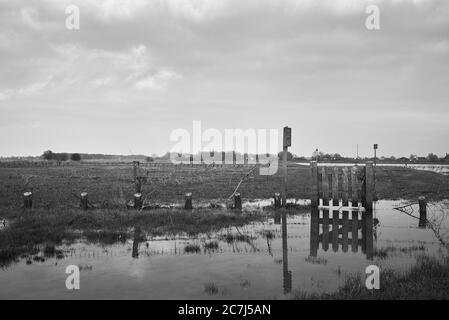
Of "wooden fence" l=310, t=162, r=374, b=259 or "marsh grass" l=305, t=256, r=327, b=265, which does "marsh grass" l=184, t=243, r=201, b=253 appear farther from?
"wooden fence" l=310, t=162, r=374, b=259

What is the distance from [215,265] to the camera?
28.5 feet

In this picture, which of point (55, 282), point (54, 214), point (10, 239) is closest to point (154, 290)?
point (55, 282)

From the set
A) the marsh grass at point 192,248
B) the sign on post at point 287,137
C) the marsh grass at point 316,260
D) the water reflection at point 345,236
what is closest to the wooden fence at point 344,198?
the water reflection at point 345,236

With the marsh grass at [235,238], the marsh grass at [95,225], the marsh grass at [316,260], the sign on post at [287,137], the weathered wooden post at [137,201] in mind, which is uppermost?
the sign on post at [287,137]

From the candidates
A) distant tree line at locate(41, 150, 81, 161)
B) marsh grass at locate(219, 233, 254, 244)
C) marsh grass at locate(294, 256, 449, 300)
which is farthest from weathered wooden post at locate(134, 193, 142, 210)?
distant tree line at locate(41, 150, 81, 161)

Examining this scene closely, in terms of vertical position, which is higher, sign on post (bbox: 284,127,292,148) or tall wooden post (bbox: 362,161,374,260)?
sign on post (bbox: 284,127,292,148)

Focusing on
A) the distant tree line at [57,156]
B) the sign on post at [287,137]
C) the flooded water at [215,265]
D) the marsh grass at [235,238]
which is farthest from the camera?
the distant tree line at [57,156]

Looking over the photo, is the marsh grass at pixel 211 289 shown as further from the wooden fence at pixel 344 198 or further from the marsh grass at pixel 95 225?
the wooden fence at pixel 344 198

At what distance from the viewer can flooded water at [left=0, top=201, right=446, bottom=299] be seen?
7004 mm

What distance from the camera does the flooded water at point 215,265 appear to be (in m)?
7.00

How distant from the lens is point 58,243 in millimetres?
11039

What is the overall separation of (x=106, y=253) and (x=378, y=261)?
6.88m

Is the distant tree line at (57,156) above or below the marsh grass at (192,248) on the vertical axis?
above

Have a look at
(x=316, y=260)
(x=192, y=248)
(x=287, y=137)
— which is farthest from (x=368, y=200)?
(x=192, y=248)
